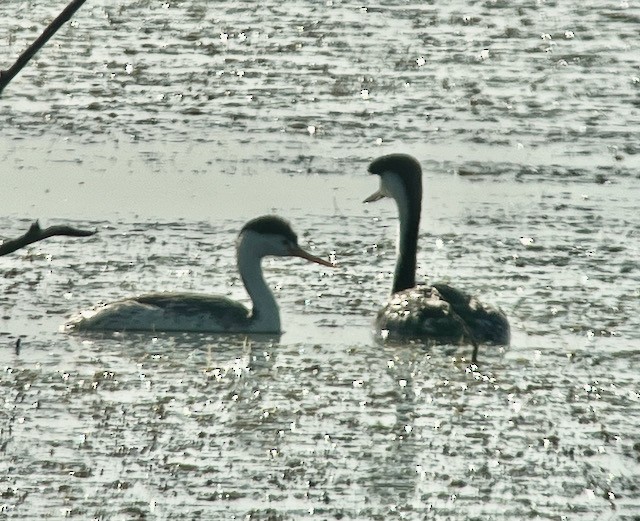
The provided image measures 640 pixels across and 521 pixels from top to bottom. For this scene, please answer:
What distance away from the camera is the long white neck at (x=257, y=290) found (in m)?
9.08

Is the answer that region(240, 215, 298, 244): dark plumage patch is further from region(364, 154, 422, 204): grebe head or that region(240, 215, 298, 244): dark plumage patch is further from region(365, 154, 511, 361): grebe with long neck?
region(364, 154, 422, 204): grebe head

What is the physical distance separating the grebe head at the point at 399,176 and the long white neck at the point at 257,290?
1.03 metres

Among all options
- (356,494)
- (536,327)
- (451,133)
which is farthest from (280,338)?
(451,133)

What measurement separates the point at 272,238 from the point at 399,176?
1.04 m

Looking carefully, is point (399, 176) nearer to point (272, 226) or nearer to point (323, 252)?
point (323, 252)

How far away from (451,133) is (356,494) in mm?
6822

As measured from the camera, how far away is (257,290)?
9328 millimetres

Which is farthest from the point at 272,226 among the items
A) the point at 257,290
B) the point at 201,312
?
the point at 201,312

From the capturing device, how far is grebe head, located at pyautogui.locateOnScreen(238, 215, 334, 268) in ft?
31.4

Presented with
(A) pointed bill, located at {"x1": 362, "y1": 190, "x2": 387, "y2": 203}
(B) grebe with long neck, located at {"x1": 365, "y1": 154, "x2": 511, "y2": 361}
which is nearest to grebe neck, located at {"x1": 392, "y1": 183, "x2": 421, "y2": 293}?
(B) grebe with long neck, located at {"x1": 365, "y1": 154, "x2": 511, "y2": 361}

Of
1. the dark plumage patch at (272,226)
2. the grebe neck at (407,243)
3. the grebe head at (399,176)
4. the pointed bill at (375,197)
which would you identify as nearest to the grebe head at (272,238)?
the dark plumage patch at (272,226)

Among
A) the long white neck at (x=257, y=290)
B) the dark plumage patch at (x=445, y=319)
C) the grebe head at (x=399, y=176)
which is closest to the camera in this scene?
the dark plumage patch at (x=445, y=319)

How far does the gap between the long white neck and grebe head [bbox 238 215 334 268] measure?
28 mm

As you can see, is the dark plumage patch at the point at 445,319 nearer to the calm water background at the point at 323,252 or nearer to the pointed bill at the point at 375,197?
the calm water background at the point at 323,252
